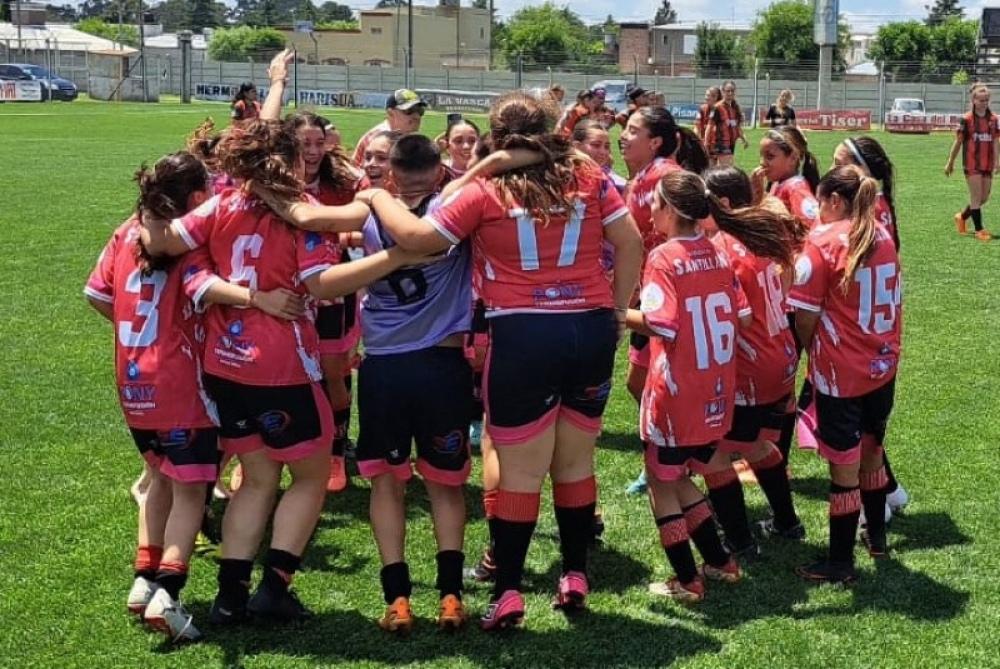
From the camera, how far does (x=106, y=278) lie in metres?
4.73

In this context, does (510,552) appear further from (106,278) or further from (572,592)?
(106,278)

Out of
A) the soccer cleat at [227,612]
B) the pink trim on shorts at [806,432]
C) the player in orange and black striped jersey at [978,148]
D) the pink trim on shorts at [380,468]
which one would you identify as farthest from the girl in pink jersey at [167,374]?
the player in orange and black striped jersey at [978,148]

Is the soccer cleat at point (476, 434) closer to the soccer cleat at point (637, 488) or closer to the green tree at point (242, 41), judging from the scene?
the soccer cleat at point (637, 488)

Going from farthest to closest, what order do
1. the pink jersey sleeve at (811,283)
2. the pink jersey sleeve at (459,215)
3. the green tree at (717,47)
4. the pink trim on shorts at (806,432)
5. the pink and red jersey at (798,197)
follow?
the green tree at (717,47) → the pink trim on shorts at (806,432) → the pink and red jersey at (798,197) → the pink jersey sleeve at (811,283) → the pink jersey sleeve at (459,215)

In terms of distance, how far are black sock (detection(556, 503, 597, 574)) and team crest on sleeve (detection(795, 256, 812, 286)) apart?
1322mm

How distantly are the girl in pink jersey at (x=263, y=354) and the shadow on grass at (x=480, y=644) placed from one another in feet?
0.53

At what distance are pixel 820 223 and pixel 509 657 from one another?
2.40 meters

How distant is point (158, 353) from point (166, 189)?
0.65m

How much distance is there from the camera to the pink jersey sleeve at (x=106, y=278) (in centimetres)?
471

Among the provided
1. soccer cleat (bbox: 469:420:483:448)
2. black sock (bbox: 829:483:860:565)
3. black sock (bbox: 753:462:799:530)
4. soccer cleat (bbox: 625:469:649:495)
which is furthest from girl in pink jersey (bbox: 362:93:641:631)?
soccer cleat (bbox: 469:420:483:448)

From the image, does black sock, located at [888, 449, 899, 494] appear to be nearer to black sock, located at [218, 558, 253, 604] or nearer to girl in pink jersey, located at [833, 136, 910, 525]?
girl in pink jersey, located at [833, 136, 910, 525]

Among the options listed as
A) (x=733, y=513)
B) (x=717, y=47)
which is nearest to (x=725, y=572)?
(x=733, y=513)

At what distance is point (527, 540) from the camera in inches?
178

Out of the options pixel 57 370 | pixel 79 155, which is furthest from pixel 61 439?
pixel 79 155
